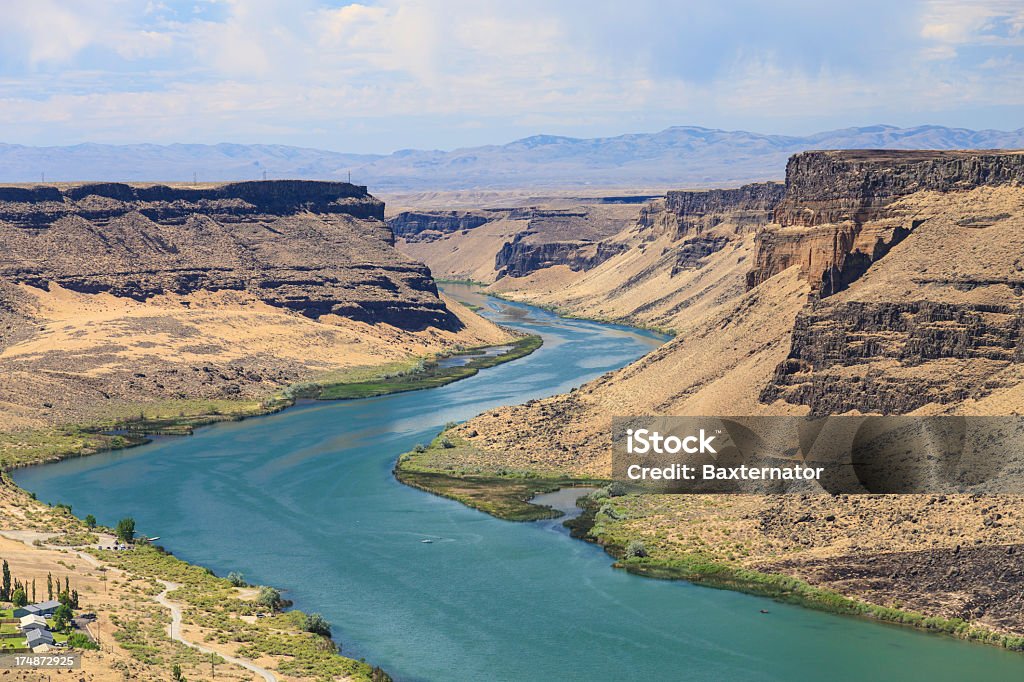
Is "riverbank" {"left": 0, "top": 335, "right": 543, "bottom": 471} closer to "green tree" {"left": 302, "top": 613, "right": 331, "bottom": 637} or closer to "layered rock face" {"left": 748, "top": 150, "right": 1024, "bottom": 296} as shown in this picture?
"green tree" {"left": 302, "top": 613, "right": 331, "bottom": 637}

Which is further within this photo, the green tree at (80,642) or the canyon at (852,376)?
the canyon at (852,376)

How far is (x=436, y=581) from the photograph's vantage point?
68625 millimetres

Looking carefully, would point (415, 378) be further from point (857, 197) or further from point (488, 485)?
point (857, 197)

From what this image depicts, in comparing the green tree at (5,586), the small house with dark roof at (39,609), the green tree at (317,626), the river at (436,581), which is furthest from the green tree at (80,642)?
the river at (436,581)

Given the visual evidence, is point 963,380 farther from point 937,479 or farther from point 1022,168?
point 1022,168

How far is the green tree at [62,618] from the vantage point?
176ft

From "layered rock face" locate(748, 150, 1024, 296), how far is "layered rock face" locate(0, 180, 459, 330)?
8146 centimetres

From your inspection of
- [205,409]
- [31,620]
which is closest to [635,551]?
[31,620]

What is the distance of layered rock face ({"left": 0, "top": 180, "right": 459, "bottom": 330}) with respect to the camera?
159 m

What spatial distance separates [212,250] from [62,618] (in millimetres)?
118832

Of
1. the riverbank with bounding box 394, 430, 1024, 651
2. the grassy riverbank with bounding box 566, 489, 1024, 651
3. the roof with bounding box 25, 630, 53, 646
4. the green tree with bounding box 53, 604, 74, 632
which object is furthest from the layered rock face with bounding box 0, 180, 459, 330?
the roof with bounding box 25, 630, 53, 646

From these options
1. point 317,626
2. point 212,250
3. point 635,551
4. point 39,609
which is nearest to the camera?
point 39,609

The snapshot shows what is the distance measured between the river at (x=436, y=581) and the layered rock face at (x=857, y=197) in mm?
25734

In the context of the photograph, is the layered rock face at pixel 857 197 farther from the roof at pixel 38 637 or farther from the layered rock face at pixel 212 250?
the layered rock face at pixel 212 250
